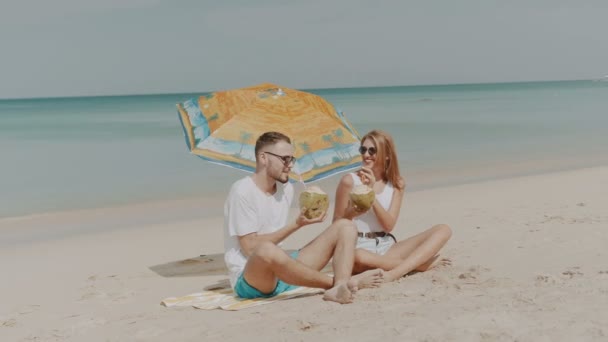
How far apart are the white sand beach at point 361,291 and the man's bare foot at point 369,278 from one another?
58 millimetres

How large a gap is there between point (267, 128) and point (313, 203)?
51.2 inches

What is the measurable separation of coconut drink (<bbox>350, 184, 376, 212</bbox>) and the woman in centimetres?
18

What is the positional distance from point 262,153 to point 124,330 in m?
1.47

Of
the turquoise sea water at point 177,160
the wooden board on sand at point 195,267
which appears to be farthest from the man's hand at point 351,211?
the turquoise sea water at point 177,160

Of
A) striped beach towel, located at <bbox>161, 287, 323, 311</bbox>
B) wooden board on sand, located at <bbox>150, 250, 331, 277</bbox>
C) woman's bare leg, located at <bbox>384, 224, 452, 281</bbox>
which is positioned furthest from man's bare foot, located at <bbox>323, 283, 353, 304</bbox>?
wooden board on sand, located at <bbox>150, 250, 331, 277</bbox>

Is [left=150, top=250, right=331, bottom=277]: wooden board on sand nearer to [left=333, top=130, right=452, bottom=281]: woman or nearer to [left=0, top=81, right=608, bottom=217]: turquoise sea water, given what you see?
[left=333, top=130, right=452, bottom=281]: woman

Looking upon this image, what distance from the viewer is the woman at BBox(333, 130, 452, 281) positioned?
5348 millimetres

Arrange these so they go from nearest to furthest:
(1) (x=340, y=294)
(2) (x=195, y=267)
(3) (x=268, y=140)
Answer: (1) (x=340, y=294), (3) (x=268, y=140), (2) (x=195, y=267)

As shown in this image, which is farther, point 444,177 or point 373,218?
point 444,177

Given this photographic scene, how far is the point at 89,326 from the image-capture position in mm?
4895

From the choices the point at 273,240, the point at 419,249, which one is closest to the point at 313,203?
the point at 273,240

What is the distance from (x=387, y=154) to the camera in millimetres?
5523

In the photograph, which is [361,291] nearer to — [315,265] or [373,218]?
[315,265]

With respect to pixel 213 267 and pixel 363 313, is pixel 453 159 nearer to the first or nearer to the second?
pixel 213 267
